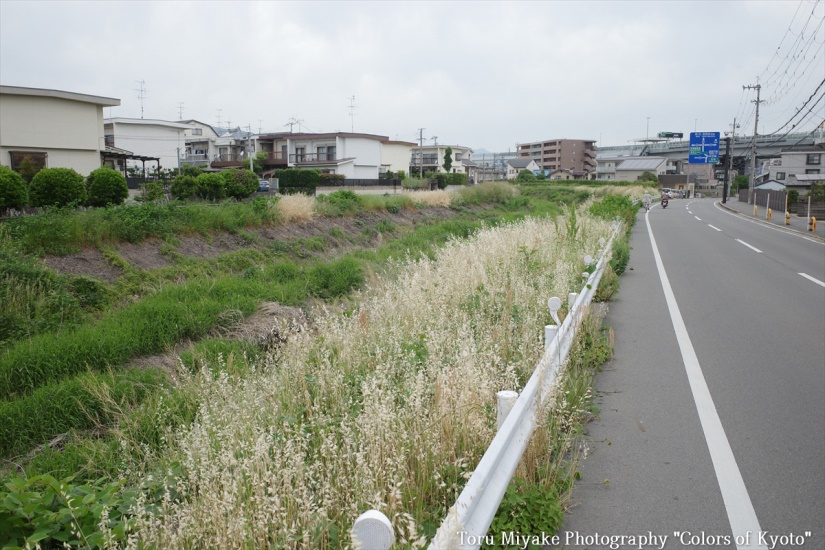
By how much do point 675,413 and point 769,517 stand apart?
1.71m

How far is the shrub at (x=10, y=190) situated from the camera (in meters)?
12.5

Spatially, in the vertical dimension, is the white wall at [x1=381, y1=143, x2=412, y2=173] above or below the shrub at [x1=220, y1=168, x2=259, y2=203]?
above

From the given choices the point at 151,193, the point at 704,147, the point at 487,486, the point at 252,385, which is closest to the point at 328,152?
the point at 704,147

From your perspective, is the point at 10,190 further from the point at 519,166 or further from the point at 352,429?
the point at 519,166

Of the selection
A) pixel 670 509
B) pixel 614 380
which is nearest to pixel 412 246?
pixel 614 380

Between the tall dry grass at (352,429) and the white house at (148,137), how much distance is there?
155ft

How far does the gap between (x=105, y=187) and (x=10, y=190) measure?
372 centimetres

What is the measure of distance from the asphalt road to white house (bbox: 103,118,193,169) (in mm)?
47557

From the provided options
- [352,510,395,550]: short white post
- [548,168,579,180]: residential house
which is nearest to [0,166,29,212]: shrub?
[352,510,395,550]: short white post

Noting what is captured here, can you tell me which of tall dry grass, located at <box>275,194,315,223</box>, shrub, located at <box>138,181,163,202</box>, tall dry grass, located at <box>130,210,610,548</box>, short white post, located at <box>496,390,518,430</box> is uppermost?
shrub, located at <box>138,181,163,202</box>

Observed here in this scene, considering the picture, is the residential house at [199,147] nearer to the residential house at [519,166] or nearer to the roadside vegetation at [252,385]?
the roadside vegetation at [252,385]

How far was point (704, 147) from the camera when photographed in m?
56.9

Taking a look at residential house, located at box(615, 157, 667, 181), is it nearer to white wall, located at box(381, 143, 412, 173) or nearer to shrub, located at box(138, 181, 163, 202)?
white wall, located at box(381, 143, 412, 173)

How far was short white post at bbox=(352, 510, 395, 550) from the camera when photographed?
2.14 metres
